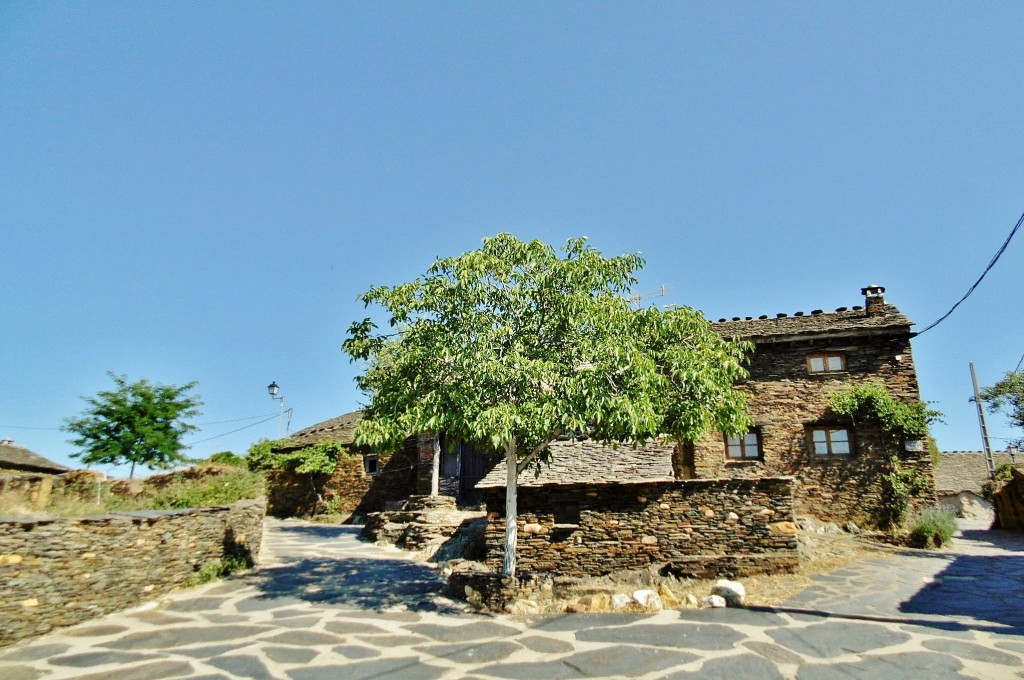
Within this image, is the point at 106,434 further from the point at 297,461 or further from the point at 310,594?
the point at 310,594

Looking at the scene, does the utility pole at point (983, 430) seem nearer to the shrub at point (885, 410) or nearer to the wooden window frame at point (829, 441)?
the shrub at point (885, 410)

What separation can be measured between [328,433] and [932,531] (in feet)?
70.2

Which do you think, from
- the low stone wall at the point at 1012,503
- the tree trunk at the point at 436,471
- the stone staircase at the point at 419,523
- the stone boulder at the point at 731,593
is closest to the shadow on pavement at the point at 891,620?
the stone boulder at the point at 731,593

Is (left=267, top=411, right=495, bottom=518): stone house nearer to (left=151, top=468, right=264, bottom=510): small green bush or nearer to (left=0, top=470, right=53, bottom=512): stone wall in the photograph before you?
(left=151, top=468, right=264, bottom=510): small green bush

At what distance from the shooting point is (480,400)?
9320 millimetres

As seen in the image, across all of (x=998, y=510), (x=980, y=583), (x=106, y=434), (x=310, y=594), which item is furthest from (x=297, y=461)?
(x=998, y=510)

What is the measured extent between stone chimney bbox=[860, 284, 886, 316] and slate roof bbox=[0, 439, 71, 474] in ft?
95.9

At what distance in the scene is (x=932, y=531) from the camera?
49.8ft

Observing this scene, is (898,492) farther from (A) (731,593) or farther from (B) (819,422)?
(A) (731,593)

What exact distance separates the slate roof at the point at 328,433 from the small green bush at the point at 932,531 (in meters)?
18.8

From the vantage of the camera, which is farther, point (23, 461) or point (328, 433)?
point (328, 433)

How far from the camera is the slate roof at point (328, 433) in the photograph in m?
24.2

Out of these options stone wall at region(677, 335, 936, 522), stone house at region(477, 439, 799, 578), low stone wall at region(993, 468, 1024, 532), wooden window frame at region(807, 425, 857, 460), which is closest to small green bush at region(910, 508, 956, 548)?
stone wall at region(677, 335, 936, 522)

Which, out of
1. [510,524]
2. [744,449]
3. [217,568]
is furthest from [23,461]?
[744,449]
